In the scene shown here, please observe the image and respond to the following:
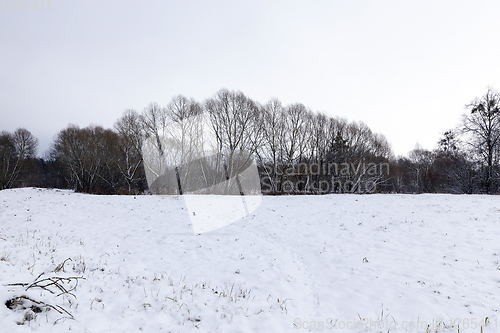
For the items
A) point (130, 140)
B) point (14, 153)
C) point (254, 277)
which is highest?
point (130, 140)

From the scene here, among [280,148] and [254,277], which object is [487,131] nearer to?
[280,148]

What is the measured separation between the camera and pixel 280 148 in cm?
3158

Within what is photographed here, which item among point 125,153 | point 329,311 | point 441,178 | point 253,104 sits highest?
point 253,104

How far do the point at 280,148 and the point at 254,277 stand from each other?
26408 millimetres


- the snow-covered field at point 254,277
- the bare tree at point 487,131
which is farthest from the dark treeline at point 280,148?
the snow-covered field at point 254,277

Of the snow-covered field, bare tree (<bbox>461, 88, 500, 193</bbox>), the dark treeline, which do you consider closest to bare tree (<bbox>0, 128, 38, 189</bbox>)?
the dark treeline

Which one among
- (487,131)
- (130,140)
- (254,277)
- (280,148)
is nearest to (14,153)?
(130,140)

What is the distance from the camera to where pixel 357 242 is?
8.82 meters

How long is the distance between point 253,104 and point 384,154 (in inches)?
1141

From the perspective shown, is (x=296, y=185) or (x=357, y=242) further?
(x=296, y=185)

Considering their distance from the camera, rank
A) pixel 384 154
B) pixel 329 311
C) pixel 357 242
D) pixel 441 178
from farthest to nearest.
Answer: pixel 384 154 → pixel 441 178 → pixel 357 242 → pixel 329 311

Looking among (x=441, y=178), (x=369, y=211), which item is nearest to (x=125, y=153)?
(x=369, y=211)

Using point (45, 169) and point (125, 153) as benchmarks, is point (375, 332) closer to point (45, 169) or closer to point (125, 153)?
point (125, 153)

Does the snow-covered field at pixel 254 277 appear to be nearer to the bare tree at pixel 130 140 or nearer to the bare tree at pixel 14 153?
the bare tree at pixel 130 140
